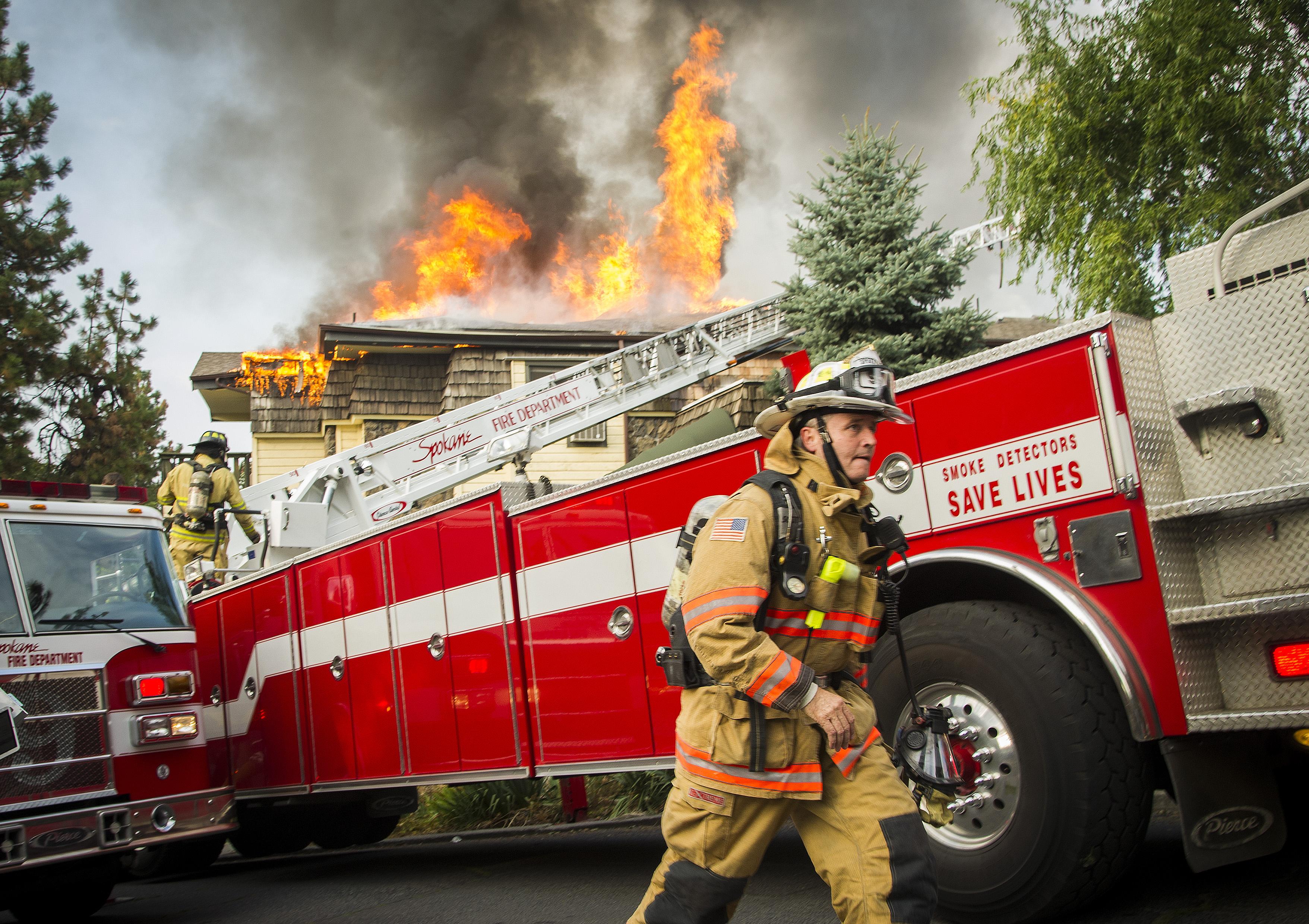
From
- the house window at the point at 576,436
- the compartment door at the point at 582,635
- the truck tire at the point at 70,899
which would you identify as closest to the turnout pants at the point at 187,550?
the truck tire at the point at 70,899

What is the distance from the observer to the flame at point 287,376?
2145cm

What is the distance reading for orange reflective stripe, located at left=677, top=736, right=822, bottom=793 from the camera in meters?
2.71

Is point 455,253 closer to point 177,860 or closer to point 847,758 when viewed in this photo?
point 177,860

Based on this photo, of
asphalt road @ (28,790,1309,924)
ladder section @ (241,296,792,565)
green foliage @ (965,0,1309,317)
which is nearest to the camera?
asphalt road @ (28,790,1309,924)

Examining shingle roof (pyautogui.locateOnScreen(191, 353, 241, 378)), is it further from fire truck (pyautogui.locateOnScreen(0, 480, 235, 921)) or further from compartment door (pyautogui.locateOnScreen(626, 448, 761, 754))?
compartment door (pyautogui.locateOnScreen(626, 448, 761, 754))

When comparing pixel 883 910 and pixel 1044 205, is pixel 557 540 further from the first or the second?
pixel 1044 205

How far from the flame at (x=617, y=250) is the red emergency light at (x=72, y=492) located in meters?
13.6

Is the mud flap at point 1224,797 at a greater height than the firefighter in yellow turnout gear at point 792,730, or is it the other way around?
the firefighter in yellow turnout gear at point 792,730

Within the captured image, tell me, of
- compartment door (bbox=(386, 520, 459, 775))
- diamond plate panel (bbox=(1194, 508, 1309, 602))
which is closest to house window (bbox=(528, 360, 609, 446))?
compartment door (bbox=(386, 520, 459, 775))

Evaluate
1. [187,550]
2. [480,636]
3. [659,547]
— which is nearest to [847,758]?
[659,547]

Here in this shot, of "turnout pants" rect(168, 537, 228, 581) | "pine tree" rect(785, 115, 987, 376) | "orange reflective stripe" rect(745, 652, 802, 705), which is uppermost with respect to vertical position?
"pine tree" rect(785, 115, 987, 376)

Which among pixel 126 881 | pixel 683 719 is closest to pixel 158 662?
pixel 126 881

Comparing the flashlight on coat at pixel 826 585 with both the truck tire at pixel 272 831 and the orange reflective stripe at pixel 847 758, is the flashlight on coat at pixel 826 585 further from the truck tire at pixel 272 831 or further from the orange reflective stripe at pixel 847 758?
the truck tire at pixel 272 831

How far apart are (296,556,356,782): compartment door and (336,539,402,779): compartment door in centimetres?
8
